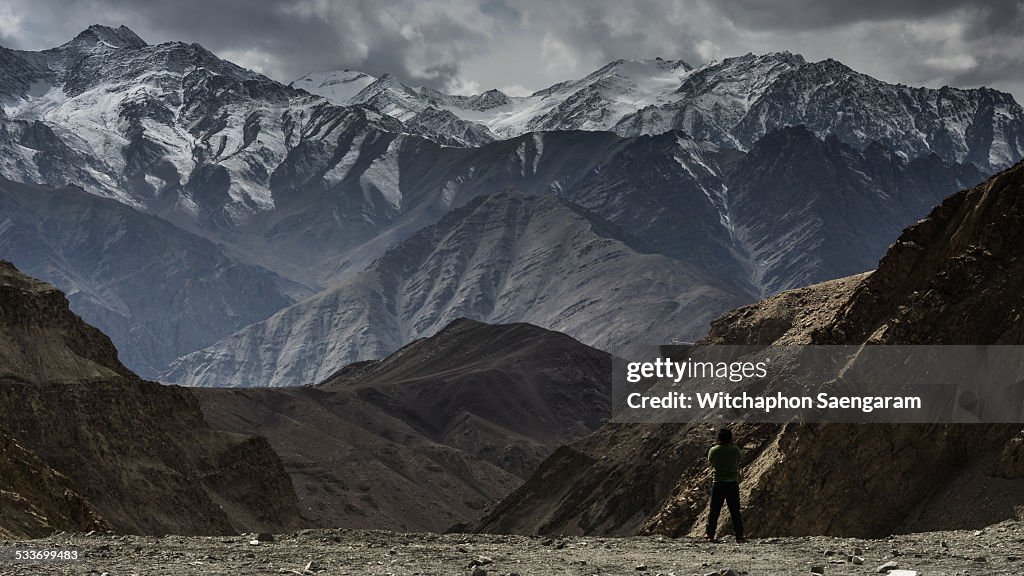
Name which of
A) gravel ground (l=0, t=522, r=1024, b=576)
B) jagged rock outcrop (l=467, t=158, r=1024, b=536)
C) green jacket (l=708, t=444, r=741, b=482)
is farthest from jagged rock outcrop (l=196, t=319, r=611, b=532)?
green jacket (l=708, t=444, r=741, b=482)

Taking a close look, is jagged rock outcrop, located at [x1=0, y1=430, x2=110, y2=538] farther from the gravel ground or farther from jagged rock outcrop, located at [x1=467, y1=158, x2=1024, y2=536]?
jagged rock outcrop, located at [x1=467, y1=158, x2=1024, y2=536]

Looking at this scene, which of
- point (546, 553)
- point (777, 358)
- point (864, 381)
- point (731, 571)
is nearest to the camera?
point (731, 571)

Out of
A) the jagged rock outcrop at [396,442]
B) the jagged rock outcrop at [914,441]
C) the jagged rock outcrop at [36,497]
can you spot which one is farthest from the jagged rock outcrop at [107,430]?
the jagged rock outcrop at [914,441]

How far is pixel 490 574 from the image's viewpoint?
63.6 feet

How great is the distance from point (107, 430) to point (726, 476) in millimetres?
63967

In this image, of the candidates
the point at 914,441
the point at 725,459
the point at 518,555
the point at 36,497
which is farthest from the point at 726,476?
the point at 36,497

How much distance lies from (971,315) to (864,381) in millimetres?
2879

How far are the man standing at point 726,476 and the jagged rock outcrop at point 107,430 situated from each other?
2068 inches

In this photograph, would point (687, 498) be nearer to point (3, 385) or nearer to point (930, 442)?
point (930, 442)

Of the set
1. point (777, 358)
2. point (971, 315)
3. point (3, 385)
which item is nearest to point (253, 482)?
point (3, 385)

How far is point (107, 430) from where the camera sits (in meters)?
82.6

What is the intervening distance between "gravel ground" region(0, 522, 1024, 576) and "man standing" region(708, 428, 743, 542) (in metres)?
0.44

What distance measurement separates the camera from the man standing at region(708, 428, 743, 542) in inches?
940

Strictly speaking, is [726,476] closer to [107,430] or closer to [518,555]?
[518,555]
